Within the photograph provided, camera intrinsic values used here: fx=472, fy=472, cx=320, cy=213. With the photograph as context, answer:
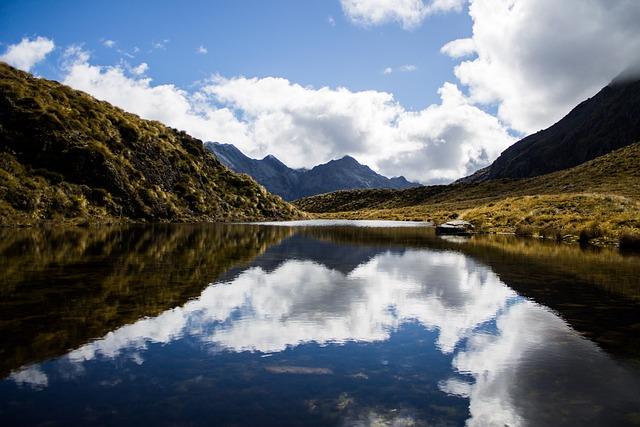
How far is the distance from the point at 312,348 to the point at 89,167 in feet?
226

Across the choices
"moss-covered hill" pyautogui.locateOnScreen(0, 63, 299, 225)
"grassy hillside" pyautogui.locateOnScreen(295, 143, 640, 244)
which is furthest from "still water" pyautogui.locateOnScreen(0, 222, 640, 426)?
"moss-covered hill" pyautogui.locateOnScreen(0, 63, 299, 225)

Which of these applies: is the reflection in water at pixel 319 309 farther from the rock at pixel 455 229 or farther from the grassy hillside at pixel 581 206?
the rock at pixel 455 229

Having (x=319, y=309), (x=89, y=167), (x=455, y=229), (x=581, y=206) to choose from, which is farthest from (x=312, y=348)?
(x=89, y=167)

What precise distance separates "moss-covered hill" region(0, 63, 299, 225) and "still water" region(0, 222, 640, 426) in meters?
41.5

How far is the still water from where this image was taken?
7.68 meters

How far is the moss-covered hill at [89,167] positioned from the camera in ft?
194

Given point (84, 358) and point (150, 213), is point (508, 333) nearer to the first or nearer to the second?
point (84, 358)

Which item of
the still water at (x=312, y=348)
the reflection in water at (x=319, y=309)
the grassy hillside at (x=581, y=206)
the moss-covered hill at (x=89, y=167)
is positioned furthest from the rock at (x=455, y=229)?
the moss-covered hill at (x=89, y=167)

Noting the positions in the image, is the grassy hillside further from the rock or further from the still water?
the still water

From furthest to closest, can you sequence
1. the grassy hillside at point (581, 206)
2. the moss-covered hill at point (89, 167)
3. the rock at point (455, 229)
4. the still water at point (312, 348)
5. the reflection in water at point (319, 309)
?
the rock at point (455, 229) → the moss-covered hill at point (89, 167) → the grassy hillside at point (581, 206) → the reflection in water at point (319, 309) → the still water at point (312, 348)

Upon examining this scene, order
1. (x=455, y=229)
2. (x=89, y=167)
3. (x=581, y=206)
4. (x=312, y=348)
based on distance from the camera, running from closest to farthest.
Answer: (x=312, y=348) → (x=581, y=206) → (x=455, y=229) → (x=89, y=167)

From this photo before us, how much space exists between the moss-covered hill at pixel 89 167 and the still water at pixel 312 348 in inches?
1633

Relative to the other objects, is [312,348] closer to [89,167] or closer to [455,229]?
[455,229]

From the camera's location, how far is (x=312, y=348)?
1103 centimetres
